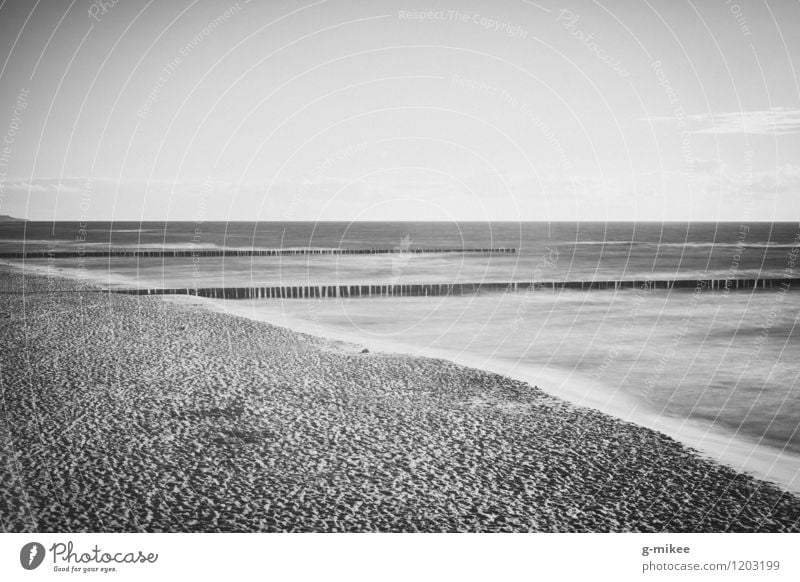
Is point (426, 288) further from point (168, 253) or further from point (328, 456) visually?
point (168, 253)

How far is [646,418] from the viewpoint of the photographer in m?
11.6

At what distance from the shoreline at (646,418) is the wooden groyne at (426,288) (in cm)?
872

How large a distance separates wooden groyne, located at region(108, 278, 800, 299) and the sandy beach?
13179mm

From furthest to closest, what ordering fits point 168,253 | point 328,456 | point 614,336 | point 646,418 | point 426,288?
point 168,253, point 426,288, point 614,336, point 646,418, point 328,456

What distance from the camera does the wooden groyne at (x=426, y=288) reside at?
26.9 m

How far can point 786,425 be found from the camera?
37.9 feet

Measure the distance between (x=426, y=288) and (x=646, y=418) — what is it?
18.2 meters

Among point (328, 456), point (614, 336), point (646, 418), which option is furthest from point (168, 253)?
point (328, 456)

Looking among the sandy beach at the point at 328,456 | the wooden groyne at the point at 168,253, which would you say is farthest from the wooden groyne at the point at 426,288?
the wooden groyne at the point at 168,253

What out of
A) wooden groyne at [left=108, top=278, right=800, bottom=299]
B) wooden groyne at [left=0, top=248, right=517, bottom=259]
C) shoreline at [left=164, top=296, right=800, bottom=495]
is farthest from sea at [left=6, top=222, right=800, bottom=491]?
wooden groyne at [left=0, top=248, right=517, bottom=259]
